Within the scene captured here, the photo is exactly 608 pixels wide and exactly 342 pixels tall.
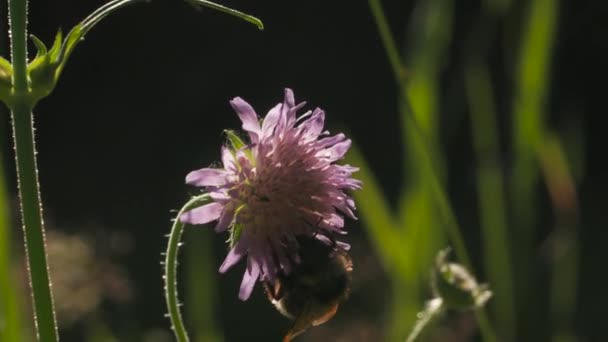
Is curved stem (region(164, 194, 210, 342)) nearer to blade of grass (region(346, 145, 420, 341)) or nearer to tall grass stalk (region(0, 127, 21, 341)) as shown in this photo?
tall grass stalk (region(0, 127, 21, 341))

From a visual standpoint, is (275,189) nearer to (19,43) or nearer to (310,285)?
(310,285)

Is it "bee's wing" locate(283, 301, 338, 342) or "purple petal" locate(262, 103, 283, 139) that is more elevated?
"purple petal" locate(262, 103, 283, 139)

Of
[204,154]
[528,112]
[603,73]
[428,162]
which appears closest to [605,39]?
[603,73]

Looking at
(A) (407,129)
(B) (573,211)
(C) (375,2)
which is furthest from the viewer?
(B) (573,211)

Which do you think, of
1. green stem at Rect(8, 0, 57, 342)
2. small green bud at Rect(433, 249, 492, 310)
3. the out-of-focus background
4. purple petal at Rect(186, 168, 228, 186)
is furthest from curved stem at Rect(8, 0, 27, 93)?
the out-of-focus background

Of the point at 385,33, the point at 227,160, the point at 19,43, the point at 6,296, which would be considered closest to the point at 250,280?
the point at 227,160

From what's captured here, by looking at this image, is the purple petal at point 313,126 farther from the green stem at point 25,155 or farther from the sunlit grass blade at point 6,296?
the sunlit grass blade at point 6,296

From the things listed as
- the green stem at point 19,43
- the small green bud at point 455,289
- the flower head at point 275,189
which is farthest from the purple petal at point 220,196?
the small green bud at point 455,289

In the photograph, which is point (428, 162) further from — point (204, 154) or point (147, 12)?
point (147, 12)
